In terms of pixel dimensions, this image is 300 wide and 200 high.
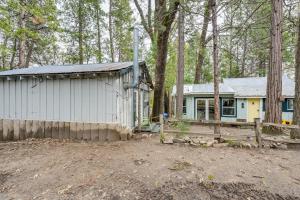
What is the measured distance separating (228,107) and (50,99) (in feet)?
38.9

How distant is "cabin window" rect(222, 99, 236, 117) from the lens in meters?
13.8

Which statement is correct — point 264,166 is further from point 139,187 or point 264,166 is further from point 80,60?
point 80,60

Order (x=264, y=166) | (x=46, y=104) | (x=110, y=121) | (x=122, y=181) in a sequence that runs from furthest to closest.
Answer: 1. (x=46, y=104)
2. (x=110, y=121)
3. (x=264, y=166)
4. (x=122, y=181)

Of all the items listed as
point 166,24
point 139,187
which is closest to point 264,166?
point 139,187

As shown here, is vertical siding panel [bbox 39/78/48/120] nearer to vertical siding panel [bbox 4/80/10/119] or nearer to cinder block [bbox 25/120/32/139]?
cinder block [bbox 25/120/32/139]

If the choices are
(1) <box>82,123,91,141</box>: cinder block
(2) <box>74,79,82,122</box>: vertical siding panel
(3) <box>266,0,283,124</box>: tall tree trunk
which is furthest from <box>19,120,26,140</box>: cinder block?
(3) <box>266,0,283,124</box>: tall tree trunk

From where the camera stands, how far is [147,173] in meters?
4.09

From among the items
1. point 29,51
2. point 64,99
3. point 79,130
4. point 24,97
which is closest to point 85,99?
point 64,99

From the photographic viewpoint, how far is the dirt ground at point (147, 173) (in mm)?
3342

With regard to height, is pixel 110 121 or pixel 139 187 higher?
pixel 110 121

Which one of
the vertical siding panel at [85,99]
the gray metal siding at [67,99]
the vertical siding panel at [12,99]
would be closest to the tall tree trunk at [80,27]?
the gray metal siding at [67,99]

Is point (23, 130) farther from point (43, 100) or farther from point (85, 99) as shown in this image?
point (85, 99)

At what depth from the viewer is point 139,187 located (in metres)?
3.51

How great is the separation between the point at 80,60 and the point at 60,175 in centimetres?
1463
